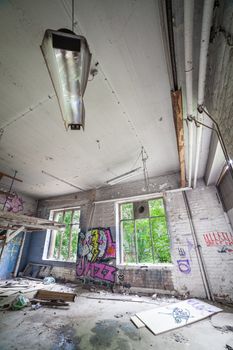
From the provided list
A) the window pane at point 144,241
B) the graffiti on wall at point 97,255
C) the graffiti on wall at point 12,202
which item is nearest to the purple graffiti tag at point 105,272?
the graffiti on wall at point 97,255

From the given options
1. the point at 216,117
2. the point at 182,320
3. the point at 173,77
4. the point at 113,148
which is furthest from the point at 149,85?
the point at 182,320

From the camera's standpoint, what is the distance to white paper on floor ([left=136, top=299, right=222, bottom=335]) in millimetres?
2469

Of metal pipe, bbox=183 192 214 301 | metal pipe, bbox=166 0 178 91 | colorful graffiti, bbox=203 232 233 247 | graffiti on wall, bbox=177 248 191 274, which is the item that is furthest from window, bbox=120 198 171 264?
metal pipe, bbox=166 0 178 91

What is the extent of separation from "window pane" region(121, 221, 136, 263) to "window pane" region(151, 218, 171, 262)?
69 centimetres

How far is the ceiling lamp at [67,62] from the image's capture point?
3.72 feet

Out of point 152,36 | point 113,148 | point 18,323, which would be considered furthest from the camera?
point 113,148

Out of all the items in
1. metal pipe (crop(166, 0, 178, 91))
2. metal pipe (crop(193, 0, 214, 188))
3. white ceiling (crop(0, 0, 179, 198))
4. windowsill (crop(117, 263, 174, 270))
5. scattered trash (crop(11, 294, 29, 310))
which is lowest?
scattered trash (crop(11, 294, 29, 310))

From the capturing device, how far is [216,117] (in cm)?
172

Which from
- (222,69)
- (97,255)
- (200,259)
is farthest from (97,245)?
(222,69)

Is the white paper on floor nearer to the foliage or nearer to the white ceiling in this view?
the white ceiling

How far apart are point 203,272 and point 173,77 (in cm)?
419

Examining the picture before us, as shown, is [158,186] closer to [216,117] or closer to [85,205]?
[85,205]

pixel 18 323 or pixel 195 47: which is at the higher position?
pixel 195 47

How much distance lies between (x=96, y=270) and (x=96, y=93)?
198 inches
